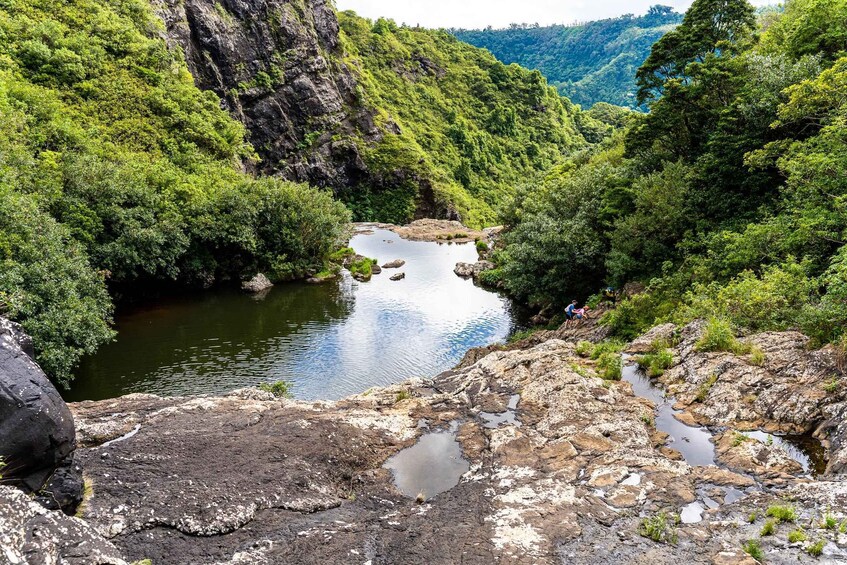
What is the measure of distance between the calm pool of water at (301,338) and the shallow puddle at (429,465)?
636 inches

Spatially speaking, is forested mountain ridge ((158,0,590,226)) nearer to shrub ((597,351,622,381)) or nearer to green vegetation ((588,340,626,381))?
green vegetation ((588,340,626,381))

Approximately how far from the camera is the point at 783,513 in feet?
32.2

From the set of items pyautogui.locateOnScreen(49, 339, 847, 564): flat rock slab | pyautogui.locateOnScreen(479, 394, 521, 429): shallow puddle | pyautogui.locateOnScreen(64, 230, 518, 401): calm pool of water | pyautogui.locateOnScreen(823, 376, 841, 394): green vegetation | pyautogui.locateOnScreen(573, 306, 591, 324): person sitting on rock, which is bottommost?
pyautogui.locateOnScreen(64, 230, 518, 401): calm pool of water

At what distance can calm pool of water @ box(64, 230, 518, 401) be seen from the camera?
3147 centimetres

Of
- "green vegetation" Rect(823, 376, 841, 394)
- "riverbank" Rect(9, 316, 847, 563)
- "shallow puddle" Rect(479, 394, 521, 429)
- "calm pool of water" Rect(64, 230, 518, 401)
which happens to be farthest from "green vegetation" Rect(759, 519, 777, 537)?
"calm pool of water" Rect(64, 230, 518, 401)

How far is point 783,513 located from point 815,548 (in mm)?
1057

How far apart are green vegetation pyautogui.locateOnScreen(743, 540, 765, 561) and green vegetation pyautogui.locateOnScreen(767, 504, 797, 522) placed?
106 centimetres

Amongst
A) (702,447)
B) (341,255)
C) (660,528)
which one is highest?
(660,528)

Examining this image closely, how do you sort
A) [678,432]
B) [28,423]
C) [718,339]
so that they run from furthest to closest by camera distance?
[718,339] < [678,432] < [28,423]

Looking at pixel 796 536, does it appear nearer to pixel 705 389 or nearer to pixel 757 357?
pixel 705 389

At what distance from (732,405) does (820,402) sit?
2192mm

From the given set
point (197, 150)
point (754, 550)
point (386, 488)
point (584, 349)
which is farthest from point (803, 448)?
point (197, 150)

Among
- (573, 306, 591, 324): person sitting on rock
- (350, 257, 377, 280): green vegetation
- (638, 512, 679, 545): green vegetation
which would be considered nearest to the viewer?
(638, 512, 679, 545): green vegetation

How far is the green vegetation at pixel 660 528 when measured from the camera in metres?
9.74
